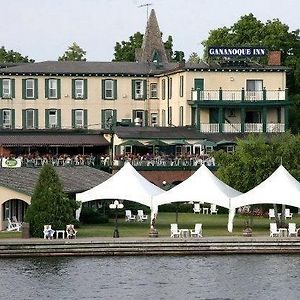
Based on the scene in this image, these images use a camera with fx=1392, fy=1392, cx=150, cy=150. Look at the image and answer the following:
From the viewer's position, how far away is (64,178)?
82.9m

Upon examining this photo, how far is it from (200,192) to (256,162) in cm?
624

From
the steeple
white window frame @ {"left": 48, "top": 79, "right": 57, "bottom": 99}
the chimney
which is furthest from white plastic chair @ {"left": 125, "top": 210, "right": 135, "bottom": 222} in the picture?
the steeple

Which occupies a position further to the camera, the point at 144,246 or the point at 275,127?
the point at 275,127

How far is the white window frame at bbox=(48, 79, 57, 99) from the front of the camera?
111 m

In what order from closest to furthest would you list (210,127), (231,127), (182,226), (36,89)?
(182,226) < (210,127) < (231,127) < (36,89)

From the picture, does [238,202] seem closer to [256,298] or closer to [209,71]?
[256,298]

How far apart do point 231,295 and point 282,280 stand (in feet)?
13.8

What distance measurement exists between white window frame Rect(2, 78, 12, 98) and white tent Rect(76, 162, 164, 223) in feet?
125

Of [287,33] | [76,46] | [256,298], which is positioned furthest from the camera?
[76,46]

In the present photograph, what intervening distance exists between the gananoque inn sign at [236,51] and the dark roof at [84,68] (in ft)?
25.5

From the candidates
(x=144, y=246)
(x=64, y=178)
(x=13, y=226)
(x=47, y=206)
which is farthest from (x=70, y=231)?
(x=64, y=178)

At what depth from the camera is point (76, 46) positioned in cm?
17362

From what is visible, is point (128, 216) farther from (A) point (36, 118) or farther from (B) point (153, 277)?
(A) point (36, 118)

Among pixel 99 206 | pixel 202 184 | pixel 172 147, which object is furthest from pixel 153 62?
pixel 202 184
